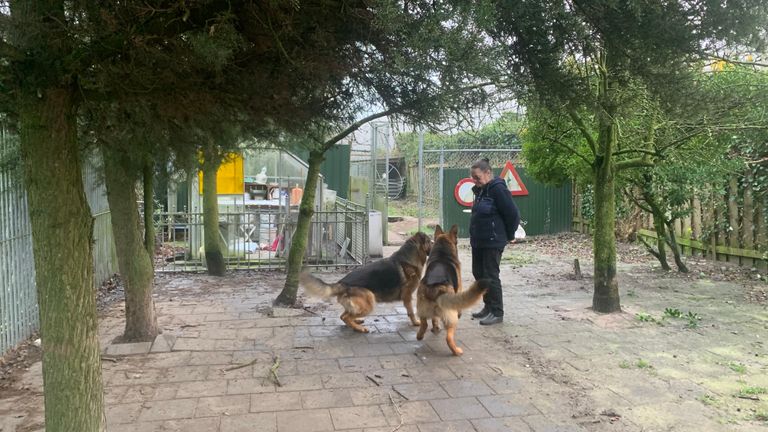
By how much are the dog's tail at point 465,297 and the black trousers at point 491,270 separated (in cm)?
127

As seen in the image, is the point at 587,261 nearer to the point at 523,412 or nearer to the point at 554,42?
the point at 523,412

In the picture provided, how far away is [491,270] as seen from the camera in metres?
6.39

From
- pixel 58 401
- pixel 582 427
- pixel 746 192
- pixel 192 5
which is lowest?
pixel 582 427

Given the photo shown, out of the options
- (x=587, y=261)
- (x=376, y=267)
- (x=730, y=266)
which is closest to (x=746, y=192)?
(x=730, y=266)

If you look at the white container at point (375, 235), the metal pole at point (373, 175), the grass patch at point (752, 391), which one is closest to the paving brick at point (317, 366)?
the grass patch at point (752, 391)

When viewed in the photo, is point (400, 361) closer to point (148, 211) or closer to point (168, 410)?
point (168, 410)

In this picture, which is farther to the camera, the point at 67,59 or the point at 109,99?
the point at 109,99

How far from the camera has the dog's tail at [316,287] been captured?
19.0ft

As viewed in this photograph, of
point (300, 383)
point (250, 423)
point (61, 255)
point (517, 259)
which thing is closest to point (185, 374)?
point (300, 383)

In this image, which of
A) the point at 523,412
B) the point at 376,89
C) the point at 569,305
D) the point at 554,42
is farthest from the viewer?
the point at 569,305

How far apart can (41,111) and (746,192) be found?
36.5 ft

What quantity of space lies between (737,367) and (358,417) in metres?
3.53

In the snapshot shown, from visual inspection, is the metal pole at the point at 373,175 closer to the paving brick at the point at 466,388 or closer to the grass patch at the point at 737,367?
the paving brick at the point at 466,388

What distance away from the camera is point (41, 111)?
2.40m
